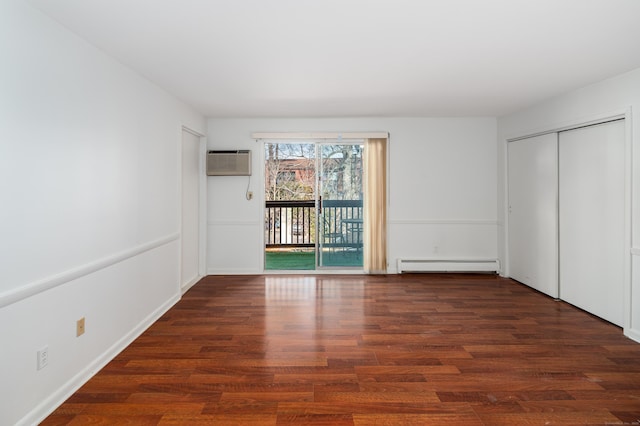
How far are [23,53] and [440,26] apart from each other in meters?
2.34

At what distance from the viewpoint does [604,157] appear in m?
3.53

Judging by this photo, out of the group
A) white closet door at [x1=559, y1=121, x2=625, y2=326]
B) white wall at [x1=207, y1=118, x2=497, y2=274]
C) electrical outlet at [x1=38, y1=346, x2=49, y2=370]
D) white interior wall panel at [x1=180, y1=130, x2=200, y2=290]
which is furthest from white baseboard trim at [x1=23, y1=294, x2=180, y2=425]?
white closet door at [x1=559, y1=121, x2=625, y2=326]

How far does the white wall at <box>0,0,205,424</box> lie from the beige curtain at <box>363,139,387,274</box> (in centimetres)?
295

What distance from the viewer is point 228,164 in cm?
523

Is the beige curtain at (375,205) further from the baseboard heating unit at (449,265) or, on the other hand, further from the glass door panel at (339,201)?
the baseboard heating unit at (449,265)

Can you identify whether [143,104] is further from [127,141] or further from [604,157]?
[604,157]

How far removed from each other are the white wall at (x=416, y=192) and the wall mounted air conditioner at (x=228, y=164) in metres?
0.17

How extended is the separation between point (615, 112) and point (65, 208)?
4371mm

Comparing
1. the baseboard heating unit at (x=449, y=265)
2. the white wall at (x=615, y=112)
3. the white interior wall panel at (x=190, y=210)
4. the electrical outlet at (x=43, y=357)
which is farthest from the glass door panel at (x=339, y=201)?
the electrical outlet at (x=43, y=357)

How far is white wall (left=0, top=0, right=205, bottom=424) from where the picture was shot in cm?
186

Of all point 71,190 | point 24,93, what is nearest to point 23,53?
point 24,93

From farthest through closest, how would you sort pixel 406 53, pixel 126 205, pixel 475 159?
pixel 475 159
pixel 126 205
pixel 406 53

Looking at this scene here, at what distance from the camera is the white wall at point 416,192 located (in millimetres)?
5379

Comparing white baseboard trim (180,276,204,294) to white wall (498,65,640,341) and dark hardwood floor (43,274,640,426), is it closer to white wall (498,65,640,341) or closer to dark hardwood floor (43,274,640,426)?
dark hardwood floor (43,274,640,426)
